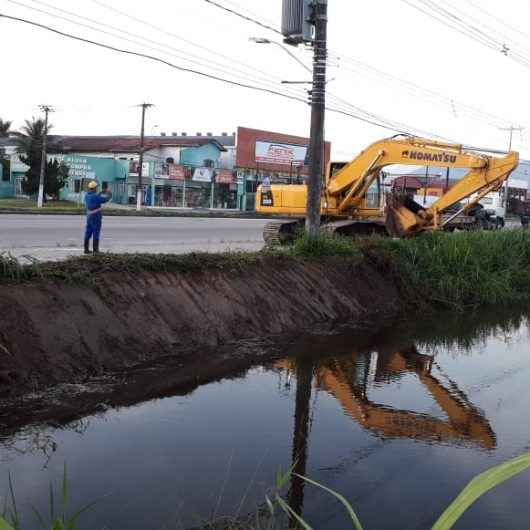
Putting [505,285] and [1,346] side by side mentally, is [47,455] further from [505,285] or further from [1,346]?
[505,285]

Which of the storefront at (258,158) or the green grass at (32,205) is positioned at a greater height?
the storefront at (258,158)

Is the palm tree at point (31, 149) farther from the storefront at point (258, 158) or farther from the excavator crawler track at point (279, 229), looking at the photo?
the excavator crawler track at point (279, 229)

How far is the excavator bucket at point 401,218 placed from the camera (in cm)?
1692

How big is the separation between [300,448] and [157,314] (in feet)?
12.5

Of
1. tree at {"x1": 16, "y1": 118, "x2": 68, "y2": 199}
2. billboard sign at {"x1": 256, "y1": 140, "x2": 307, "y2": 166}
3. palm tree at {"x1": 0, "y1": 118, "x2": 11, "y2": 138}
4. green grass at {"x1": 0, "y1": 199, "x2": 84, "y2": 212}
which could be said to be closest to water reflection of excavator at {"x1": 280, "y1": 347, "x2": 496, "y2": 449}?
green grass at {"x1": 0, "y1": 199, "x2": 84, "y2": 212}

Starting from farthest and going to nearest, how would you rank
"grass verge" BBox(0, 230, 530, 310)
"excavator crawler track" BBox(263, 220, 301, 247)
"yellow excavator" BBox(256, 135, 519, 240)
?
"excavator crawler track" BBox(263, 220, 301, 247)
"yellow excavator" BBox(256, 135, 519, 240)
"grass verge" BBox(0, 230, 530, 310)

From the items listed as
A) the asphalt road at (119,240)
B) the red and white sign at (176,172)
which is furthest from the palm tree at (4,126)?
the asphalt road at (119,240)

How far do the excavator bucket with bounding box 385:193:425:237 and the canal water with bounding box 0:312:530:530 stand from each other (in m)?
7.65

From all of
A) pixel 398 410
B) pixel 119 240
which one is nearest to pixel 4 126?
pixel 119 240

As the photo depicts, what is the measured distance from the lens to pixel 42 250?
1488cm

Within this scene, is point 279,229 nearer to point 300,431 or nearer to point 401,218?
point 401,218

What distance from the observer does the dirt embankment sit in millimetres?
7457

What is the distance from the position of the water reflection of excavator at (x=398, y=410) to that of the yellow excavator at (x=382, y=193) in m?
7.78

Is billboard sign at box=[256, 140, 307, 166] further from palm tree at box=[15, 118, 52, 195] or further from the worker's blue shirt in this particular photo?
the worker's blue shirt
